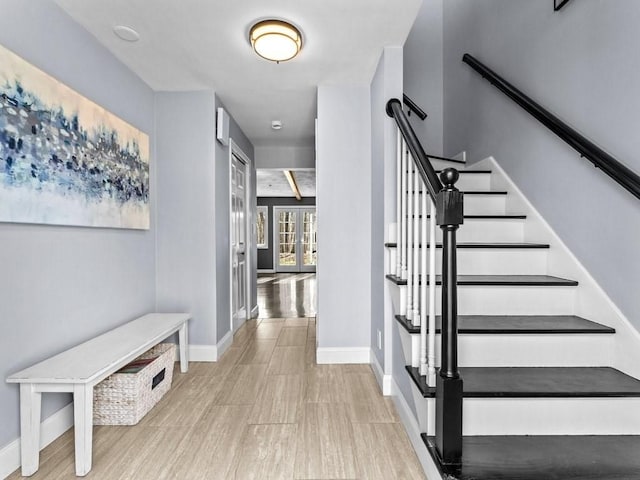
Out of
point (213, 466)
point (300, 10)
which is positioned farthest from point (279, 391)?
point (300, 10)

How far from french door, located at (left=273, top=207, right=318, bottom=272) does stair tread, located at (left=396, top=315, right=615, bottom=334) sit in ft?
31.0

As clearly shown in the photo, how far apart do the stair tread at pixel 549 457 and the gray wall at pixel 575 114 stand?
0.57 metres

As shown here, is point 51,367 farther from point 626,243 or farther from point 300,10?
point 626,243

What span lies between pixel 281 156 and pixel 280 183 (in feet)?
10.9

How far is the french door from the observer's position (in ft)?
36.8

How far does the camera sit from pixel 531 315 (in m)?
1.87

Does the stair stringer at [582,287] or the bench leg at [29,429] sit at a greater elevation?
the stair stringer at [582,287]

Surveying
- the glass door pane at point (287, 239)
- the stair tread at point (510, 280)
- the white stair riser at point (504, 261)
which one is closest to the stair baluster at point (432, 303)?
the stair tread at point (510, 280)

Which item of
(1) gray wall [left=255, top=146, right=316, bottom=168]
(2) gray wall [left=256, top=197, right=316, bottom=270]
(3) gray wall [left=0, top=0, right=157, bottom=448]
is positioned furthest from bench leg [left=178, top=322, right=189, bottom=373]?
(2) gray wall [left=256, top=197, right=316, bottom=270]

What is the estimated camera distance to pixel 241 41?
2.27 metres

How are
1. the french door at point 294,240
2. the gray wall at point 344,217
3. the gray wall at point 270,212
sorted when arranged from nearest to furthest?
the gray wall at point 344,217
the gray wall at point 270,212
the french door at point 294,240

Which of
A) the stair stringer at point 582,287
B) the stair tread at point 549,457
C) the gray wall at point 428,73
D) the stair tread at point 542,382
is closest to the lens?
the stair tread at point 549,457

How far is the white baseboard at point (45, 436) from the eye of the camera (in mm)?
1569

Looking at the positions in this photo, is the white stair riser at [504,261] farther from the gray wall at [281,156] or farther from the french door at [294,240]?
the french door at [294,240]
